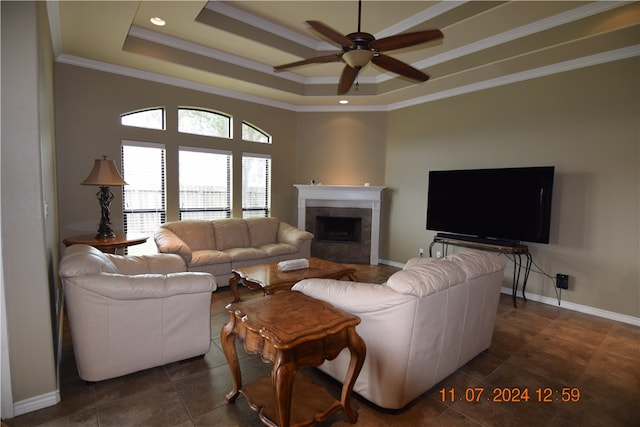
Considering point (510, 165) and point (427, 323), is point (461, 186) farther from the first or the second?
point (427, 323)

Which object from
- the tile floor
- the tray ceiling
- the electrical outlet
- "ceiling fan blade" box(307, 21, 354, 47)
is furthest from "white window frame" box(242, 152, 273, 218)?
the electrical outlet

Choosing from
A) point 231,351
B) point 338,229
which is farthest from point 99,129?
point 338,229

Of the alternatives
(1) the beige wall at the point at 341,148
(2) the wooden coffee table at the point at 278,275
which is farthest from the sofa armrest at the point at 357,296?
(1) the beige wall at the point at 341,148

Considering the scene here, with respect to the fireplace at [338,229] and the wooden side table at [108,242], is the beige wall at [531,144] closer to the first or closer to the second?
the wooden side table at [108,242]

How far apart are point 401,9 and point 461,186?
2510mm

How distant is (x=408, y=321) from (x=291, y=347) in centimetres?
75

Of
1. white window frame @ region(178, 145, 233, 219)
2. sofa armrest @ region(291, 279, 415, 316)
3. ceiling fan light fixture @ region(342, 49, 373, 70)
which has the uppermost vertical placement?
ceiling fan light fixture @ region(342, 49, 373, 70)

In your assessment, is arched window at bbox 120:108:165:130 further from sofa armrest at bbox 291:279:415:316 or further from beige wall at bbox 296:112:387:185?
sofa armrest at bbox 291:279:415:316

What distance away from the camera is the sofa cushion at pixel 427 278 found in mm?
1941

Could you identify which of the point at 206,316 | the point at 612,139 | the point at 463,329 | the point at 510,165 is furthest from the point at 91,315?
the point at 612,139

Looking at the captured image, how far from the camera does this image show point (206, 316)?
2666 millimetres

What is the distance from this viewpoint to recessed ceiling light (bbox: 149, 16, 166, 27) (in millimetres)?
3771

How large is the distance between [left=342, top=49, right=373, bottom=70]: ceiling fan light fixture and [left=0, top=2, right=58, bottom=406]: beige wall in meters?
2.13

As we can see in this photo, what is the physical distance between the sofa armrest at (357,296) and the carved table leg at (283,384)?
0.57 meters
